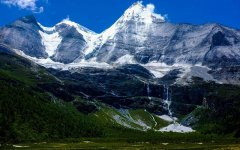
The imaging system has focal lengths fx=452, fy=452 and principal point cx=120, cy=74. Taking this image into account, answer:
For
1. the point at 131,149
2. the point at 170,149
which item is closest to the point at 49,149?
the point at 131,149

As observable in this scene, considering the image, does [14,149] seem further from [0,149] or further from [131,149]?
[131,149]

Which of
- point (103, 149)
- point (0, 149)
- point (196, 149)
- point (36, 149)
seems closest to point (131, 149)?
point (103, 149)

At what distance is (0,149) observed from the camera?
186375mm

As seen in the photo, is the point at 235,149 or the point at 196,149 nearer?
the point at 235,149

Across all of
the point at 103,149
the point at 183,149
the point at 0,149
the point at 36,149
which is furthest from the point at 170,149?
the point at 0,149

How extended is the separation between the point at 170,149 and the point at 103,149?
29.0 metres

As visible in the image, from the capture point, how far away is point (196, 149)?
190250mm

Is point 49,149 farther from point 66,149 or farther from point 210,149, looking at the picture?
point 210,149

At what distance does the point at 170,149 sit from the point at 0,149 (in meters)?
71.4

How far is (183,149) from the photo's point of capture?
643 ft

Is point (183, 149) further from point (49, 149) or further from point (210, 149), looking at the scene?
point (49, 149)

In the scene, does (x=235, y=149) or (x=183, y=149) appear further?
(x=183, y=149)

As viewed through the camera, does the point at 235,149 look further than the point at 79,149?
No

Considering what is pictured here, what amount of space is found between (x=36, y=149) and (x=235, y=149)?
82320 mm
